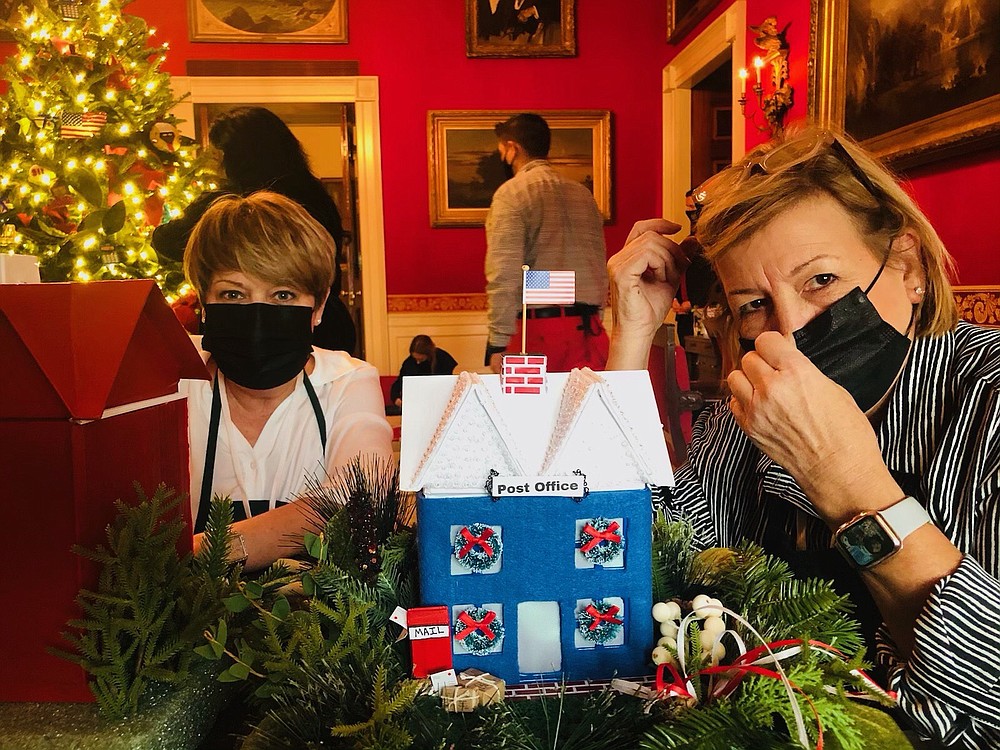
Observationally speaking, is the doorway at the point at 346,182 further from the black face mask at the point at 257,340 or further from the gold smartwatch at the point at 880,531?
the gold smartwatch at the point at 880,531

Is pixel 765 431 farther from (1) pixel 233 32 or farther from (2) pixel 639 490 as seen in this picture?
(1) pixel 233 32

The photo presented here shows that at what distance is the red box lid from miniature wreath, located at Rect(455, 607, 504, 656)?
400 millimetres

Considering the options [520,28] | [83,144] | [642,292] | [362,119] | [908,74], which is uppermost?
[520,28]

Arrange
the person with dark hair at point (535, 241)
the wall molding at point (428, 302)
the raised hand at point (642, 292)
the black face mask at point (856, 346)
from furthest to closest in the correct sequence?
the wall molding at point (428, 302)
the person with dark hair at point (535, 241)
the raised hand at point (642, 292)
the black face mask at point (856, 346)

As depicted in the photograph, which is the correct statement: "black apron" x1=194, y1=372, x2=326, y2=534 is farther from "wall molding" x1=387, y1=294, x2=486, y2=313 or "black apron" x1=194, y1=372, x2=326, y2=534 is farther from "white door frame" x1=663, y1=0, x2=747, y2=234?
"wall molding" x1=387, y1=294, x2=486, y2=313

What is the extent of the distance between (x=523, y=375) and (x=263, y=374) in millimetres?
1001

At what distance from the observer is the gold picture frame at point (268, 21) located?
571 cm

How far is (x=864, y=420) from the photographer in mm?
896

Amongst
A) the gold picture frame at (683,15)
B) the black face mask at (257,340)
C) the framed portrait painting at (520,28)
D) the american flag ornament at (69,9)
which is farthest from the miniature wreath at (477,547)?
the framed portrait painting at (520,28)

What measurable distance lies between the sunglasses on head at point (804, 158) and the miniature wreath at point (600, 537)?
70cm

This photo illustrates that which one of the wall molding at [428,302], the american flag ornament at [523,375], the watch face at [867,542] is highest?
the wall molding at [428,302]

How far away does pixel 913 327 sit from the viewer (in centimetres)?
114

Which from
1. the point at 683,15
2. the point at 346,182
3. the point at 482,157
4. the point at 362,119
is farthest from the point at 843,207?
the point at 346,182

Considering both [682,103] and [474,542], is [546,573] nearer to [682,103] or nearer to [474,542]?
[474,542]
